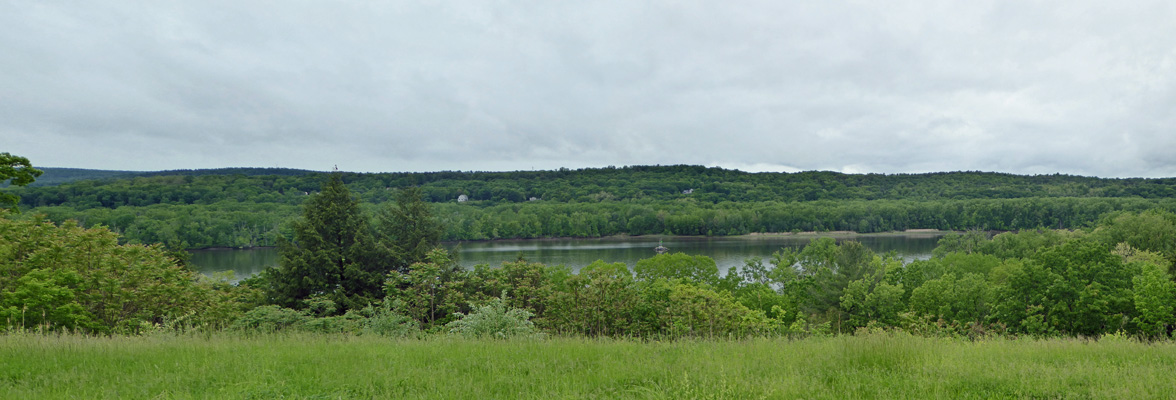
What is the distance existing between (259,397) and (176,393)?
2.30ft

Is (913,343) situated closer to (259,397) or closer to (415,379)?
(415,379)

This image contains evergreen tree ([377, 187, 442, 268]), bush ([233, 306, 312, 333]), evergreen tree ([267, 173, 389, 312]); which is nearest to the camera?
bush ([233, 306, 312, 333])

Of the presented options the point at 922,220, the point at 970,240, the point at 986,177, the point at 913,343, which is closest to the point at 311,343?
the point at 913,343

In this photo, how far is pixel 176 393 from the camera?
179 inches

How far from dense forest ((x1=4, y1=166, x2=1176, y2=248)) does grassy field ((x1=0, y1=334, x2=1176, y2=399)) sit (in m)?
47.9

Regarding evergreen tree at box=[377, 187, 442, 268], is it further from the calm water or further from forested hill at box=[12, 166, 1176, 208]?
forested hill at box=[12, 166, 1176, 208]

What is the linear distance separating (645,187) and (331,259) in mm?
161973

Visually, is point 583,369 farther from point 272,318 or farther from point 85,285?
point 85,285

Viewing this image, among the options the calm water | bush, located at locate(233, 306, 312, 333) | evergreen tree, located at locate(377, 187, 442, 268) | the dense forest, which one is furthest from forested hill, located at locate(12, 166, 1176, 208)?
bush, located at locate(233, 306, 312, 333)

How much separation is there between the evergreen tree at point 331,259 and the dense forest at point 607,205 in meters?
30.9

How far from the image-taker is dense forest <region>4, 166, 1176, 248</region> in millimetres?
87125

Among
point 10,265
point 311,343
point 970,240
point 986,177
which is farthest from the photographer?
point 986,177

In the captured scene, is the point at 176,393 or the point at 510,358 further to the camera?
the point at 510,358

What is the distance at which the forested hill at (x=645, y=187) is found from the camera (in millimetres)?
132750
